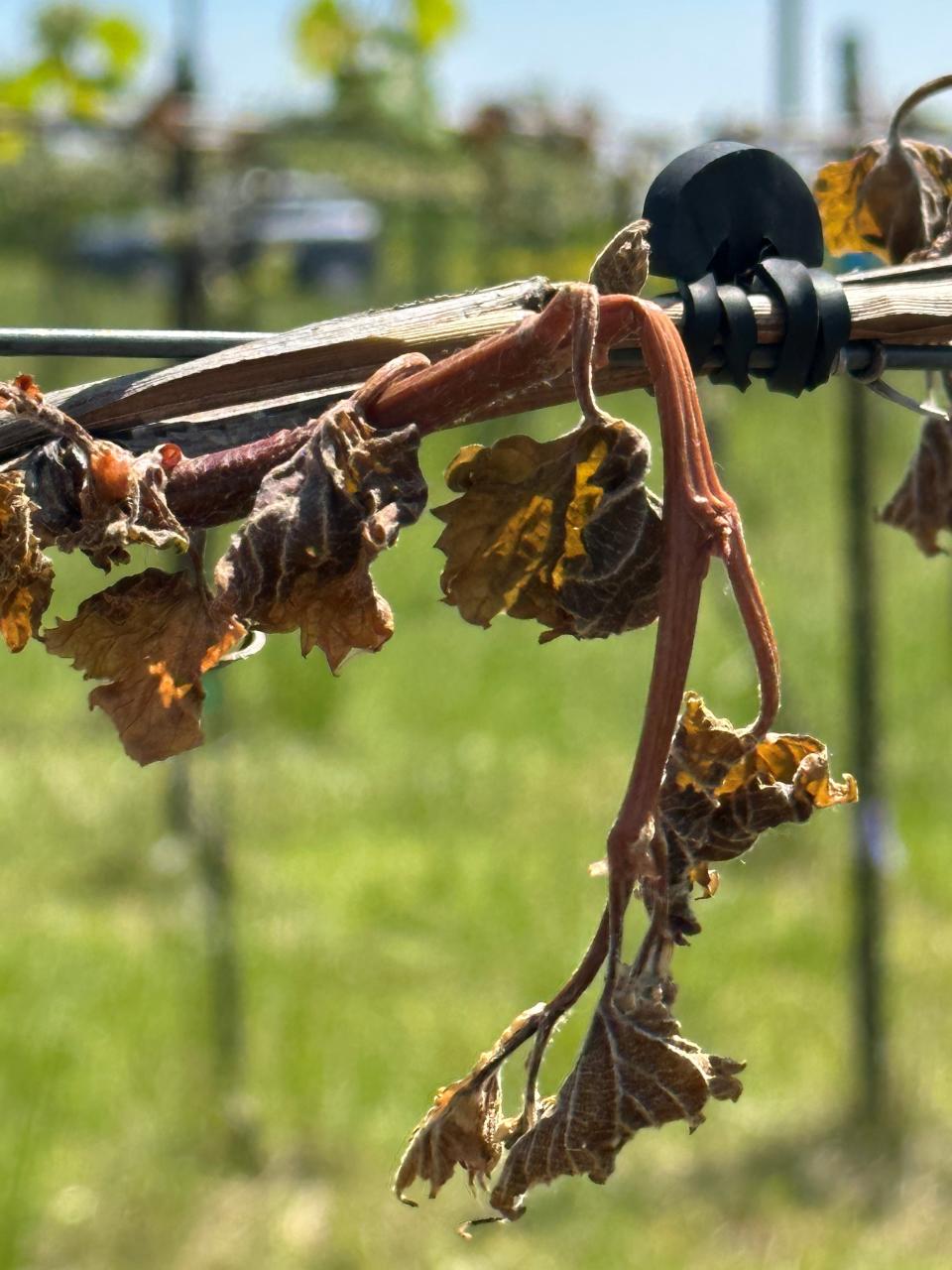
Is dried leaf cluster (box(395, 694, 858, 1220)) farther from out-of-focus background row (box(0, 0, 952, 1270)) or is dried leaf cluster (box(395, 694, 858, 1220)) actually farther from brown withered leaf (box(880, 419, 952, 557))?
out-of-focus background row (box(0, 0, 952, 1270))

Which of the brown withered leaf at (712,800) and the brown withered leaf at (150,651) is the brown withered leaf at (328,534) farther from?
the brown withered leaf at (712,800)

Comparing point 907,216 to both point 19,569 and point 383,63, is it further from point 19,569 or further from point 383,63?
point 383,63

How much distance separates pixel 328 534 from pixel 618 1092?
26 centimetres

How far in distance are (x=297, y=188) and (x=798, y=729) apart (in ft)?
6.60

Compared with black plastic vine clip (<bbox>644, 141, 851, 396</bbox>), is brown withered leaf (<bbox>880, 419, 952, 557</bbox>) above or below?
below

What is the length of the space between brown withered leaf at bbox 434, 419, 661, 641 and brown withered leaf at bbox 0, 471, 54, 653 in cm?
17

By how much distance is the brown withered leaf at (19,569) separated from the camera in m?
0.68

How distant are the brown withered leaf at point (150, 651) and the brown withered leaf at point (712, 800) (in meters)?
0.20

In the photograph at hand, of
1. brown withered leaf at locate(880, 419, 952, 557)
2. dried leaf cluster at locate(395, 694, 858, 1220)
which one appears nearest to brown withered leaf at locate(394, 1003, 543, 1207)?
dried leaf cluster at locate(395, 694, 858, 1220)

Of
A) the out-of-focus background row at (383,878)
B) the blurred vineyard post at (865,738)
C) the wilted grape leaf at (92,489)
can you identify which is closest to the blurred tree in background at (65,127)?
the out-of-focus background row at (383,878)

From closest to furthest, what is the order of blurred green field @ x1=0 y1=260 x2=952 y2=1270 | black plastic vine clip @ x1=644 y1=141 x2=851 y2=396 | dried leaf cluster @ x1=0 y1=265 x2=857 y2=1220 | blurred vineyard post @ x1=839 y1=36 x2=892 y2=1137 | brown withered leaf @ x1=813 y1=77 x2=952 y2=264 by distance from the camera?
dried leaf cluster @ x1=0 y1=265 x2=857 y2=1220 → black plastic vine clip @ x1=644 y1=141 x2=851 y2=396 → brown withered leaf @ x1=813 y1=77 x2=952 y2=264 → blurred green field @ x1=0 y1=260 x2=952 y2=1270 → blurred vineyard post @ x1=839 y1=36 x2=892 y2=1137

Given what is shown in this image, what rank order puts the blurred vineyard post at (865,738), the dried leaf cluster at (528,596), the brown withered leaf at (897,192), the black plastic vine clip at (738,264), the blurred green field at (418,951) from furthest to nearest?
the blurred vineyard post at (865,738), the blurred green field at (418,951), the brown withered leaf at (897,192), the black plastic vine clip at (738,264), the dried leaf cluster at (528,596)

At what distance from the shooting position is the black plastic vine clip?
2.72ft

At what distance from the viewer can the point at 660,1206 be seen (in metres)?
3.14
